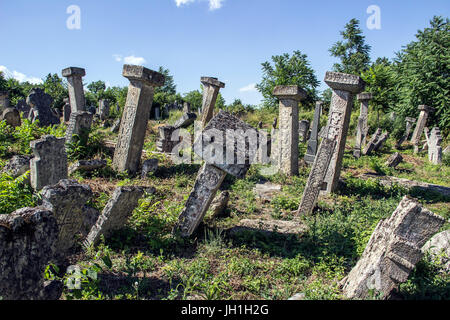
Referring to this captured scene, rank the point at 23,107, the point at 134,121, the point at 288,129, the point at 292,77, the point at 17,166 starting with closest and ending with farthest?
the point at 17,166 → the point at 134,121 → the point at 288,129 → the point at 23,107 → the point at 292,77

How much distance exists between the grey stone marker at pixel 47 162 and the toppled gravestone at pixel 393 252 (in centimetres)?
502

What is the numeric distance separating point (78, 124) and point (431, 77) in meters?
20.8

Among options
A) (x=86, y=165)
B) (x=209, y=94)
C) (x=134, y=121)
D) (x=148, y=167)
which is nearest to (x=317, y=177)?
(x=148, y=167)

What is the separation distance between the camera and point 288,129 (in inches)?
382

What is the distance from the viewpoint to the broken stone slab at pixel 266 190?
7464mm

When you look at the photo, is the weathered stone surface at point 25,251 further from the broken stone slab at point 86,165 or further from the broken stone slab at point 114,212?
the broken stone slab at point 86,165

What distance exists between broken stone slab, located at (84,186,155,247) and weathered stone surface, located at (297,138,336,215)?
324 cm

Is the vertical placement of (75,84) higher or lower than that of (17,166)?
higher

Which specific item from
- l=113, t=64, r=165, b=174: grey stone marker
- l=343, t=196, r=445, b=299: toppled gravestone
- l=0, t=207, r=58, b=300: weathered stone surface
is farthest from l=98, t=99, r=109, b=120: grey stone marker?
l=343, t=196, r=445, b=299: toppled gravestone

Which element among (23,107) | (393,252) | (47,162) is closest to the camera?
(393,252)

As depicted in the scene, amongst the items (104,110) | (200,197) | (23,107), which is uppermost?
(104,110)

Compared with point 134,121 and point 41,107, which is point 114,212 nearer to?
point 134,121

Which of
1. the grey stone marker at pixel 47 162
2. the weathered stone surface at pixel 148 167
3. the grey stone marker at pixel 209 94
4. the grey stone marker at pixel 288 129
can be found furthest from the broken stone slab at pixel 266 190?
the grey stone marker at pixel 209 94
